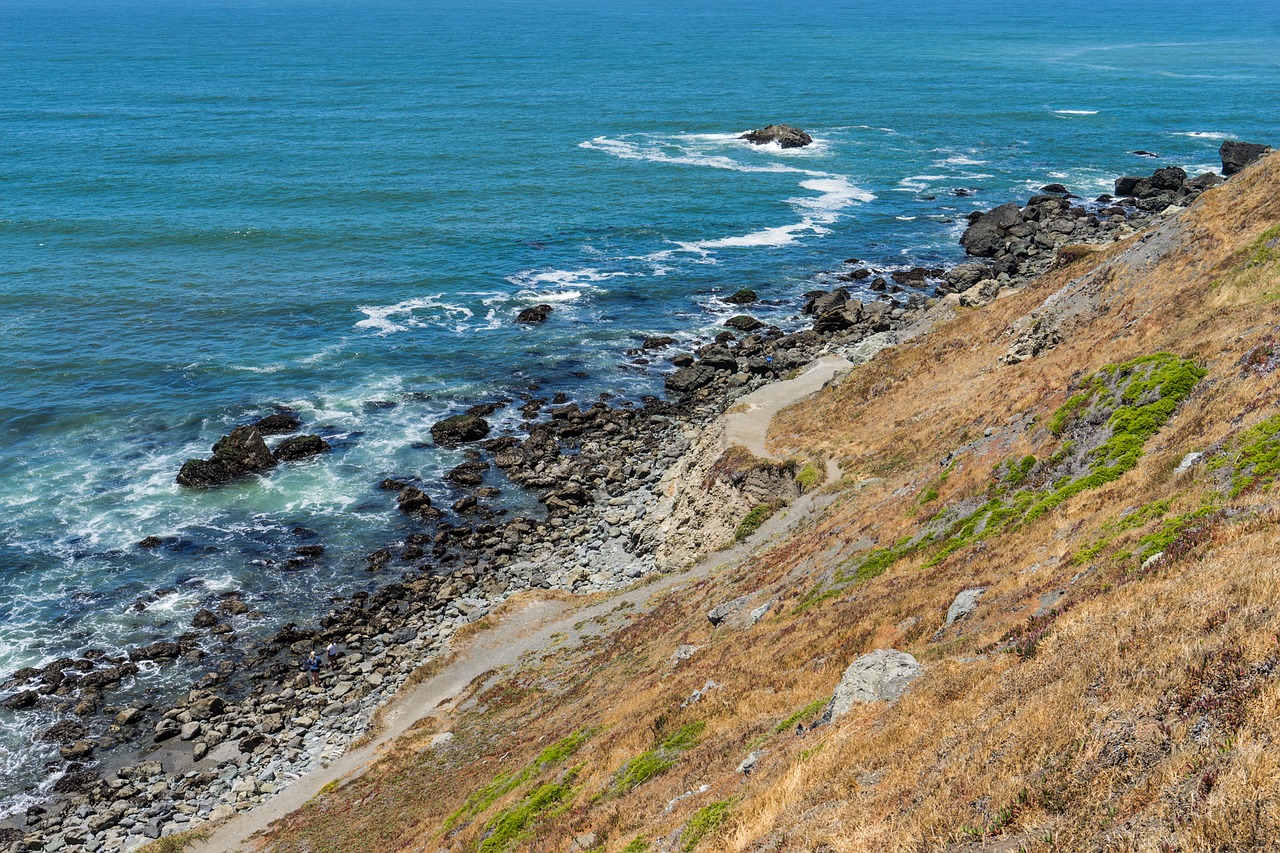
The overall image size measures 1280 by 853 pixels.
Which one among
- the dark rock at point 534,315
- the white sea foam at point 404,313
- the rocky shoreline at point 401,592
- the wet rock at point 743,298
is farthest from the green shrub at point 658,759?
the wet rock at point 743,298

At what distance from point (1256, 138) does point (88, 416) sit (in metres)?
140

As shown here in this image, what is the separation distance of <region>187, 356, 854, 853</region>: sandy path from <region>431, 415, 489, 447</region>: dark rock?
18.9 m

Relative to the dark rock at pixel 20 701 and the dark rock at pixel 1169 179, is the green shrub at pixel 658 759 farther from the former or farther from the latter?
the dark rock at pixel 1169 179

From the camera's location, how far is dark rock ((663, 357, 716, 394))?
64.9 metres

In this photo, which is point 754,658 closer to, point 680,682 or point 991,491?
point 680,682

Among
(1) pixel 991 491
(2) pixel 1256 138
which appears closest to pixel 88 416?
(1) pixel 991 491

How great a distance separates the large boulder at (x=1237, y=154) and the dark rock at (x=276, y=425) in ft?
340

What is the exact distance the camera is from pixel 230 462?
55219mm

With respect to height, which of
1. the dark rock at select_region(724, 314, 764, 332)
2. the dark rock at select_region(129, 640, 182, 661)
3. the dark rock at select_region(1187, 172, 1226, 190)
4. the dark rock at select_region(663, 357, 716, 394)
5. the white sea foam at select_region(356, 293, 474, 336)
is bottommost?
the dark rock at select_region(129, 640, 182, 661)

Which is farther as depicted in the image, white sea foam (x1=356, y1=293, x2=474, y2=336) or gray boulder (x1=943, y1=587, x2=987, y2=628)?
white sea foam (x1=356, y1=293, x2=474, y2=336)

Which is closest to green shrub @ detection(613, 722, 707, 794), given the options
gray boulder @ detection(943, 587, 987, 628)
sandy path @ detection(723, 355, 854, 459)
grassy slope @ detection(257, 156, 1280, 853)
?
grassy slope @ detection(257, 156, 1280, 853)

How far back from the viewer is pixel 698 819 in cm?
1586

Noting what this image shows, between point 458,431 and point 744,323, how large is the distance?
26.6m

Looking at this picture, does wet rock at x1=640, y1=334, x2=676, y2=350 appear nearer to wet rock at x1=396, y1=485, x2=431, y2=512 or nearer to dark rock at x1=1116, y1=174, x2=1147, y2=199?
wet rock at x1=396, y1=485, x2=431, y2=512
